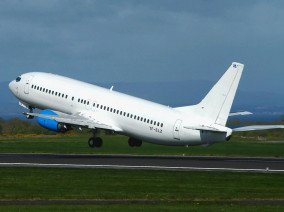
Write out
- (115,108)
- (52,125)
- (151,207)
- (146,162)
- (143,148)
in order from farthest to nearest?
1. (143,148)
2. (115,108)
3. (52,125)
4. (146,162)
5. (151,207)

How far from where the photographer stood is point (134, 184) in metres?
44.9

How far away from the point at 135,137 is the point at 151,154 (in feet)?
7.61

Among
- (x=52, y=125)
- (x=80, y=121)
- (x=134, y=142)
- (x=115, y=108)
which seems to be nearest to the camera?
(x=52, y=125)

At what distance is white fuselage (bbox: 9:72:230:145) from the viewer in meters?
66.1

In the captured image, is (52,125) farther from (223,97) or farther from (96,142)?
(223,97)

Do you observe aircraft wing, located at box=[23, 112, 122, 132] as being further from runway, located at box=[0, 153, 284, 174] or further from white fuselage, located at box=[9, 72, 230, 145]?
runway, located at box=[0, 153, 284, 174]

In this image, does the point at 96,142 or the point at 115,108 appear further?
the point at 96,142

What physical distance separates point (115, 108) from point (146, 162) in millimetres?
12172

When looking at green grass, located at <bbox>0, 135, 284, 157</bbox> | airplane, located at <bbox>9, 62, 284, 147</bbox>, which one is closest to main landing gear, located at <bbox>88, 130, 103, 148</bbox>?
airplane, located at <bbox>9, 62, 284, 147</bbox>

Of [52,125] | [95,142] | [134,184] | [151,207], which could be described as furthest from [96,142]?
[151,207]

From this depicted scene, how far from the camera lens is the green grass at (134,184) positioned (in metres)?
39.8

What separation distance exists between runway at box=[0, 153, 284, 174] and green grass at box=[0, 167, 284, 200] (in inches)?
144

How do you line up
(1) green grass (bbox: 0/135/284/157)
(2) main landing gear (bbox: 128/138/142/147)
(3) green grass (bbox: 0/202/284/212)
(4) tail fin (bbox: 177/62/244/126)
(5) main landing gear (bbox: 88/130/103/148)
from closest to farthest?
(3) green grass (bbox: 0/202/284/212), (4) tail fin (bbox: 177/62/244/126), (1) green grass (bbox: 0/135/284/157), (5) main landing gear (bbox: 88/130/103/148), (2) main landing gear (bbox: 128/138/142/147)

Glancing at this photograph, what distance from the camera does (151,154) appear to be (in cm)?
7125
